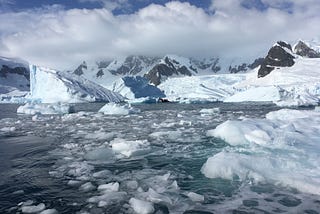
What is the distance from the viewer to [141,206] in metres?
6.45

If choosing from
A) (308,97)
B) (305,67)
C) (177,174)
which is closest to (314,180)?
(177,174)

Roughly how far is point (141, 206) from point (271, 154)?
5172mm

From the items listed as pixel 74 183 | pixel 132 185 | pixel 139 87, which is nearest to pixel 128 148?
pixel 74 183

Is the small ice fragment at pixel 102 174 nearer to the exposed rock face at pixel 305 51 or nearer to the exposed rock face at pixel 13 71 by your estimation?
the exposed rock face at pixel 305 51

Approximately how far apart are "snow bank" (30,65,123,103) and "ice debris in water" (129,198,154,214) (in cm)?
4560

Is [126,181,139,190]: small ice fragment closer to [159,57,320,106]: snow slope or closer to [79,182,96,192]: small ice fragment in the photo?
[79,182,96,192]: small ice fragment

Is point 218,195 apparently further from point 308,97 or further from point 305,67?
point 305,67

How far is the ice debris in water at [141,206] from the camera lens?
6.35m

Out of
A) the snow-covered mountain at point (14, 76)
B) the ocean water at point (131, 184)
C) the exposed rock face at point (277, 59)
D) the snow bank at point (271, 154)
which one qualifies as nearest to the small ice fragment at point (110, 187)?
the ocean water at point (131, 184)

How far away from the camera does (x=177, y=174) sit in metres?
8.84

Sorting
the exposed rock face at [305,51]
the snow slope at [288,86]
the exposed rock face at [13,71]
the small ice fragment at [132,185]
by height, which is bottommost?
the small ice fragment at [132,185]

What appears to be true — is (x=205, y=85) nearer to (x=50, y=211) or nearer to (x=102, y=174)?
(x=102, y=174)

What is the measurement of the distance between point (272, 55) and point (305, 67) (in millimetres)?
22007

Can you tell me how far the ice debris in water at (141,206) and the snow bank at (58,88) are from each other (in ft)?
150
